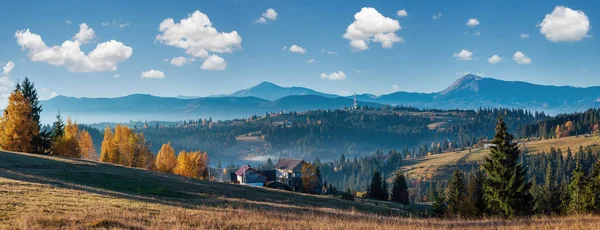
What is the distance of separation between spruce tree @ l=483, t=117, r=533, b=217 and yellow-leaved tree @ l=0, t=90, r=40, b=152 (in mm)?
68215

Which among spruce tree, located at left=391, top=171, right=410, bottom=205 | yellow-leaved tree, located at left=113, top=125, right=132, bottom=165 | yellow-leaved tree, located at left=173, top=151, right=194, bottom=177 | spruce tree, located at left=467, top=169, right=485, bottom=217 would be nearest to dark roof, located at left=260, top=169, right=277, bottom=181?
yellow-leaved tree, located at left=173, top=151, right=194, bottom=177

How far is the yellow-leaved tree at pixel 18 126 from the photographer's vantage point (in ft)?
218

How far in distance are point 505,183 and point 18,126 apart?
233 ft

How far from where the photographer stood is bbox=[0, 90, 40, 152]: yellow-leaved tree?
2616 inches

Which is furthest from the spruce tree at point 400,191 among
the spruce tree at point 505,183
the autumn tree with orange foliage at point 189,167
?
the spruce tree at point 505,183

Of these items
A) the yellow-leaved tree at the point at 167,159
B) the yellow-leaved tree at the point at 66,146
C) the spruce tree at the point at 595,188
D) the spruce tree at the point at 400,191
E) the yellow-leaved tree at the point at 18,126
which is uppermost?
the yellow-leaved tree at the point at 18,126

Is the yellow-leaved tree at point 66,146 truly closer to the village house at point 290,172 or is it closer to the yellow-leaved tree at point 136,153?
the yellow-leaved tree at point 136,153

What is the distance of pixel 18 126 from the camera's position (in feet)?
220

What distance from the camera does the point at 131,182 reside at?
45812 millimetres

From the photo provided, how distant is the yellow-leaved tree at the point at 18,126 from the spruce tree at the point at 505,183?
6821 centimetres

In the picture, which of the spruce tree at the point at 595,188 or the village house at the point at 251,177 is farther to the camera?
the village house at the point at 251,177

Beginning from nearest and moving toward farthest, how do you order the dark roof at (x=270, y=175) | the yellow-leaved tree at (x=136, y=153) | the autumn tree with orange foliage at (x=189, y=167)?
the yellow-leaved tree at (x=136, y=153) < the autumn tree with orange foliage at (x=189, y=167) < the dark roof at (x=270, y=175)

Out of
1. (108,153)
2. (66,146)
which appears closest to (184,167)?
(108,153)

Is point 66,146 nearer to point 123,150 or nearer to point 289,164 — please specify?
point 123,150
